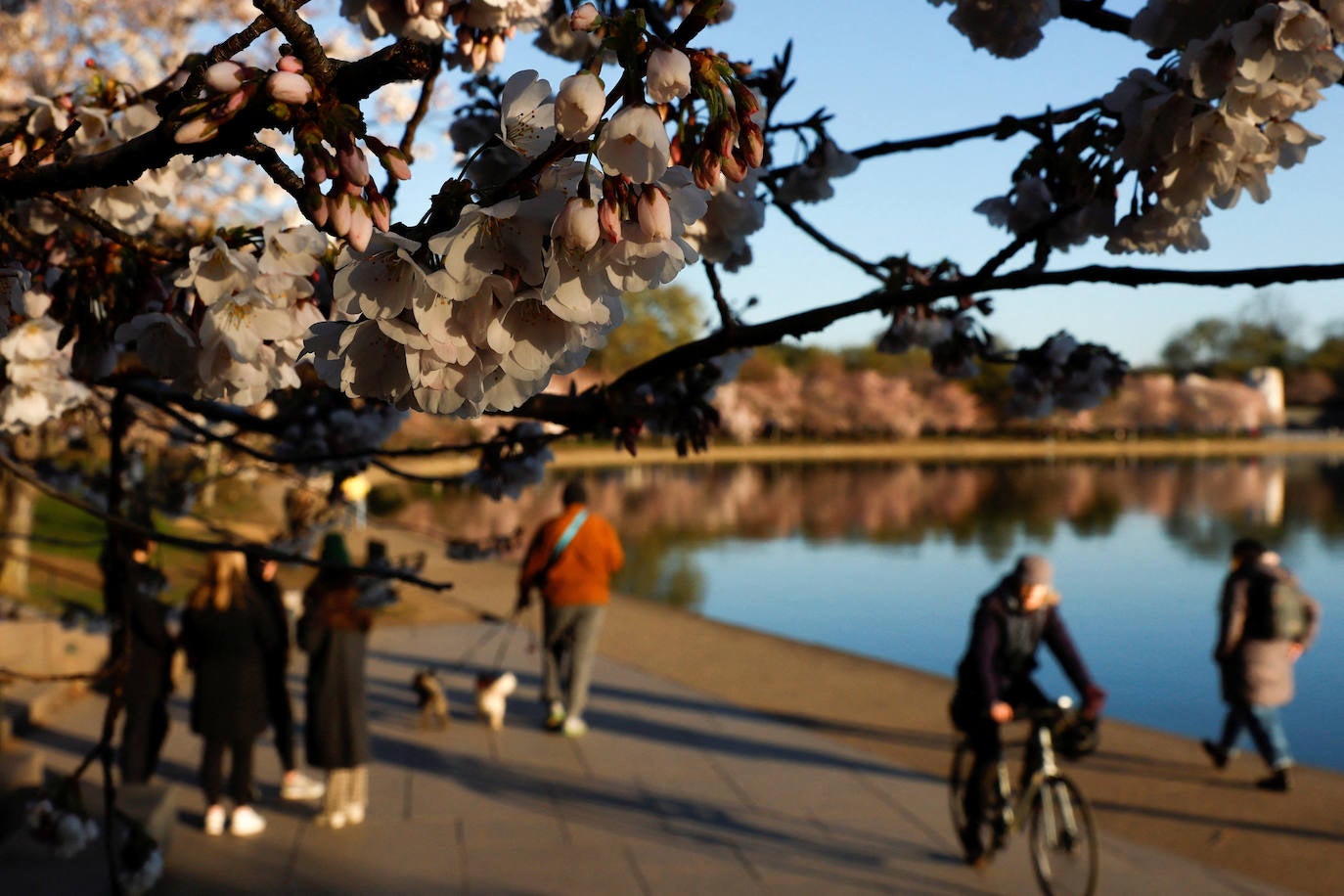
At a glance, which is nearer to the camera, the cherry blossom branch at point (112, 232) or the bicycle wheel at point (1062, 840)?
the cherry blossom branch at point (112, 232)

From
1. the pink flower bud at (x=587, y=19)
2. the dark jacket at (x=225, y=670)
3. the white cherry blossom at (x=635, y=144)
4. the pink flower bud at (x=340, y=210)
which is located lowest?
the dark jacket at (x=225, y=670)

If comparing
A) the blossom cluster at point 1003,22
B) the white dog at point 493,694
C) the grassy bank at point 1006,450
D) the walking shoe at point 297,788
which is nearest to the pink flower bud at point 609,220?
the blossom cluster at point 1003,22

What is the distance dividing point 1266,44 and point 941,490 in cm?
4876

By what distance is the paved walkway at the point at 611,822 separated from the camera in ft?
19.7

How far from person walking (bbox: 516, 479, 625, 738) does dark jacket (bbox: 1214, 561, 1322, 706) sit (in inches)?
181

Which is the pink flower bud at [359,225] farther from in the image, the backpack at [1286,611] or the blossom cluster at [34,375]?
the backpack at [1286,611]

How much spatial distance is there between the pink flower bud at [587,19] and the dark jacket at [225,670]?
20.0ft

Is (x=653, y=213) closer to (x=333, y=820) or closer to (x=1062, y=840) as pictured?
(x=1062, y=840)

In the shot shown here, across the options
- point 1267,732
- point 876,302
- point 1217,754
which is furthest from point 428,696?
point 876,302

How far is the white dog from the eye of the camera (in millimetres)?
8812

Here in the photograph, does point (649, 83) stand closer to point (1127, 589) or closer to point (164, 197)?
point (164, 197)

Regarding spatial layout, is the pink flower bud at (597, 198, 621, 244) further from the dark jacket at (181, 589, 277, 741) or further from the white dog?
the white dog

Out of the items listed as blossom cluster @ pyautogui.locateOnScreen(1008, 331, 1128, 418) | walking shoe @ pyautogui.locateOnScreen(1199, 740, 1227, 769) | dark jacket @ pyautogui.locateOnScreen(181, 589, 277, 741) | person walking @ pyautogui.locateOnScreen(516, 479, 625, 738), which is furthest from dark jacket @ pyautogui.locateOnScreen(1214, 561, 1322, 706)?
dark jacket @ pyautogui.locateOnScreen(181, 589, 277, 741)

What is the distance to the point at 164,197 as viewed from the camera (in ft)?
8.35
